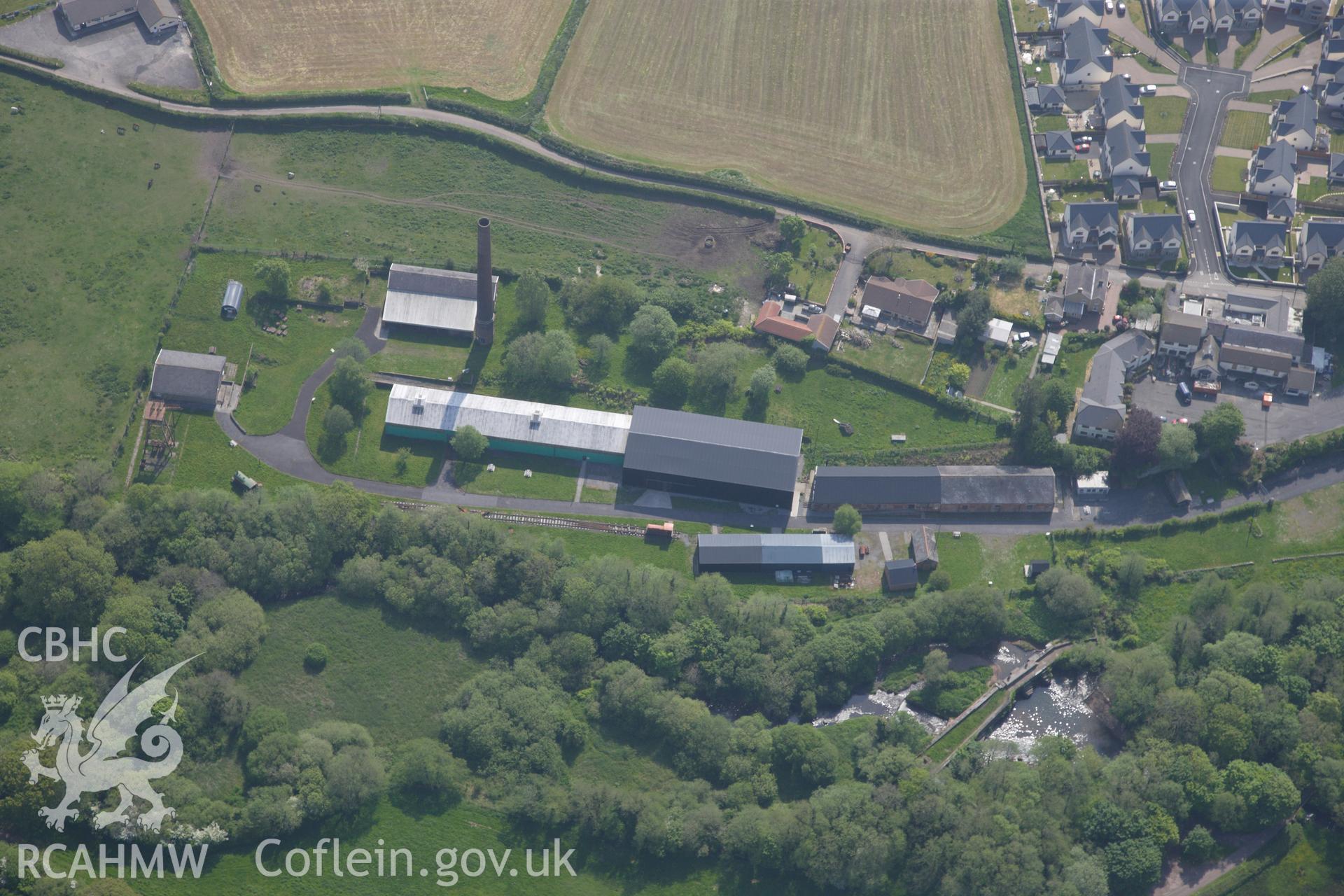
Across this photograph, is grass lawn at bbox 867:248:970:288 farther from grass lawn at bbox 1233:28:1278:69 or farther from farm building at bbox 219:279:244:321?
farm building at bbox 219:279:244:321

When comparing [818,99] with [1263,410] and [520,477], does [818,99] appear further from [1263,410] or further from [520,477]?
[1263,410]

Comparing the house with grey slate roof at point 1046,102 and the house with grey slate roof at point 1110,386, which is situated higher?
the house with grey slate roof at point 1046,102

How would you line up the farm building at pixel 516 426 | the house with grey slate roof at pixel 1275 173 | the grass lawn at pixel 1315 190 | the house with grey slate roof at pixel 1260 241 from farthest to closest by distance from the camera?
the grass lawn at pixel 1315 190 < the house with grey slate roof at pixel 1275 173 < the house with grey slate roof at pixel 1260 241 < the farm building at pixel 516 426

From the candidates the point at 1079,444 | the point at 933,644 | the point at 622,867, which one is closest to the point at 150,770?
the point at 622,867

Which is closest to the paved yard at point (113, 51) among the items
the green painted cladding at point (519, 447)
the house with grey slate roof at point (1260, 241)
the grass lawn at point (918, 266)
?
the green painted cladding at point (519, 447)

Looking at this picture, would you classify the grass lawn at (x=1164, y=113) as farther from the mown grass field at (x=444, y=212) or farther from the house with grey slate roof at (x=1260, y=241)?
the mown grass field at (x=444, y=212)
